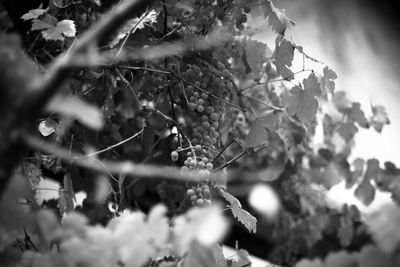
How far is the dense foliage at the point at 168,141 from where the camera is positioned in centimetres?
52

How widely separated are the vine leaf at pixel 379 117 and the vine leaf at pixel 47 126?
44.2 inches

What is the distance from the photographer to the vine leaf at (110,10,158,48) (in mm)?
1125

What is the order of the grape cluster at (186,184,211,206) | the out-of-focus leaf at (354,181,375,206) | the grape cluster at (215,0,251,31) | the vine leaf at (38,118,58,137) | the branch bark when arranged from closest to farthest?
the branch bark, the grape cluster at (186,184,211,206), the vine leaf at (38,118,58,137), the grape cluster at (215,0,251,31), the out-of-focus leaf at (354,181,375,206)

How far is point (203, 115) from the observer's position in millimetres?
1135

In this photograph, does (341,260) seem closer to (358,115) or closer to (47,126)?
(47,126)

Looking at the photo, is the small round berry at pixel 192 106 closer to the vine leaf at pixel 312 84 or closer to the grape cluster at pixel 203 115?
the grape cluster at pixel 203 115

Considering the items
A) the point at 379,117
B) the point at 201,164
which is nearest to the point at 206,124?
the point at 201,164

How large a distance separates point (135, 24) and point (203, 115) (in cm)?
26

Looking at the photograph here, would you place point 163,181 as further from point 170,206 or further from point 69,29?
point 69,29

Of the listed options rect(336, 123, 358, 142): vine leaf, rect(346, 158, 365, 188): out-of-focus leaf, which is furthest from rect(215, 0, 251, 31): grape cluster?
rect(346, 158, 365, 188): out-of-focus leaf

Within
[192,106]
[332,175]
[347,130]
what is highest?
[192,106]

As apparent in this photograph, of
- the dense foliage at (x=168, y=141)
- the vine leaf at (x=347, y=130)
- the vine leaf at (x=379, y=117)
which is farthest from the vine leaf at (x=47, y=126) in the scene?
the vine leaf at (x=379, y=117)

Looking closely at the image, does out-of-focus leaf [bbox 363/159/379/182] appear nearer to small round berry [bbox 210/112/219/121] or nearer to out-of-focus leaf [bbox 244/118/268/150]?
out-of-focus leaf [bbox 244/118/268/150]

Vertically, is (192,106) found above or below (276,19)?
below
